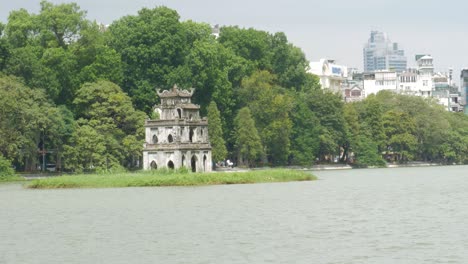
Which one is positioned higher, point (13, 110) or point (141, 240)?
point (13, 110)

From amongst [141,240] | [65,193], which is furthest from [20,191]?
[141,240]

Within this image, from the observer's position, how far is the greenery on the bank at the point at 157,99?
89000 millimetres

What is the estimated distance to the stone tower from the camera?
86.9 metres

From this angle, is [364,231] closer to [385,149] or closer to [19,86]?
[19,86]

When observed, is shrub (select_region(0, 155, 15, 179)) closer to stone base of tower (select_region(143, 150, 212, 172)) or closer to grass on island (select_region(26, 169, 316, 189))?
grass on island (select_region(26, 169, 316, 189))

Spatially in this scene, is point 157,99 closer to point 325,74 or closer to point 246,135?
point 246,135

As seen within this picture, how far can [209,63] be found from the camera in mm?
103438

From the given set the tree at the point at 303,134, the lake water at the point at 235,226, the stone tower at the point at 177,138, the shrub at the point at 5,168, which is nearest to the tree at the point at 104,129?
the stone tower at the point at 177,138

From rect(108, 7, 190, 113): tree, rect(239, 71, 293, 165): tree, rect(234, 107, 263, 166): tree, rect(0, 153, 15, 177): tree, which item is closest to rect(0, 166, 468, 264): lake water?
rect(0, 153, 15, 177): tree

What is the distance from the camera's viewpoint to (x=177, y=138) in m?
86.8

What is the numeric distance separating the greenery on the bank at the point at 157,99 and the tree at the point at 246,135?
0.12 metres

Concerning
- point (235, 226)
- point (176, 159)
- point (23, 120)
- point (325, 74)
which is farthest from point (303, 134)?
point (325, 74)

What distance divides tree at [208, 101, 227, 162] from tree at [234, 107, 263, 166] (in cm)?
371

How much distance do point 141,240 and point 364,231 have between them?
880cm
